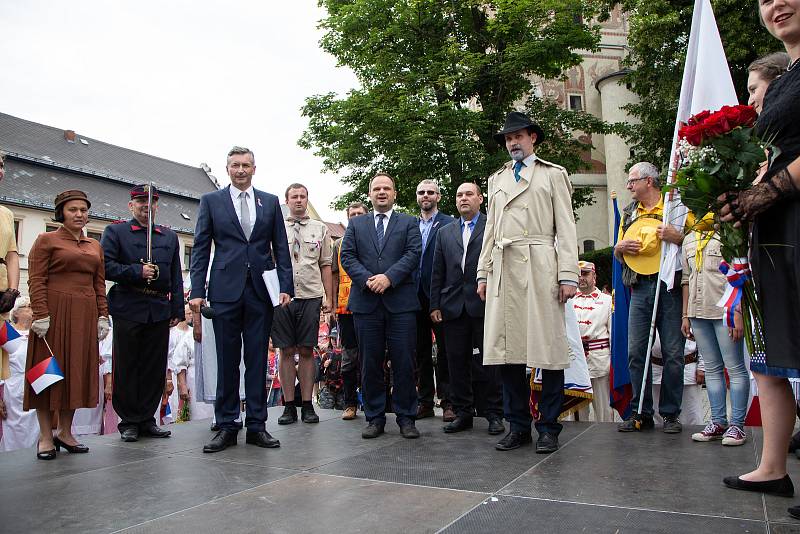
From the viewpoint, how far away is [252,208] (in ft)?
17.6

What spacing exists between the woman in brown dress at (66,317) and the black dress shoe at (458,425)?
2.89m

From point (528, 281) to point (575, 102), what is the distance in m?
33.3

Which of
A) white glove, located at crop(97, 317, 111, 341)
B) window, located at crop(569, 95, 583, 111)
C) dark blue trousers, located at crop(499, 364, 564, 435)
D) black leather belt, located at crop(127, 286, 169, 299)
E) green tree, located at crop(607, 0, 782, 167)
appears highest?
window, located at crop(569, 95, 583, 111)

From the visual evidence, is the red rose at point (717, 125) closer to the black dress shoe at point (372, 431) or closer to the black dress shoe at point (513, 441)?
the black dress shoe at point (513, 441)

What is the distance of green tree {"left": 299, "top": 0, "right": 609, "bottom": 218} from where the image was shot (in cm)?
2073

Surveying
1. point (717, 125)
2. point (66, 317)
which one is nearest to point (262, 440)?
point (66, 317)

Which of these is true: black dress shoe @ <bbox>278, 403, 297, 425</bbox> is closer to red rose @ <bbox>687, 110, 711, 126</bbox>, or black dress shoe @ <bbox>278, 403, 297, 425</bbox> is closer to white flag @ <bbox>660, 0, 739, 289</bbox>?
white flag @ <bbox>660, 0, 739, 289</bbox>

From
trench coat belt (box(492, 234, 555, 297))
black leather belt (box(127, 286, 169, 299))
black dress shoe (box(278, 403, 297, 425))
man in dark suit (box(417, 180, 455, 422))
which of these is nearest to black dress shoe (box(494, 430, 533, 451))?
trench coat belt (box(492, 234, 555, 297))

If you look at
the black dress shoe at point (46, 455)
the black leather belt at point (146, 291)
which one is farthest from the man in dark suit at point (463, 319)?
the black dress shoe at point (46, 455)

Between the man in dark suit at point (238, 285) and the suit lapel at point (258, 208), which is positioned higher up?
the suit lapel at point (258, 208)

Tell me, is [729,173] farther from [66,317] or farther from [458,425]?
[66,317]

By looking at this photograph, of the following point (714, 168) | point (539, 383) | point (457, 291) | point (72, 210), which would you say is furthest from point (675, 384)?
point (72, 210)

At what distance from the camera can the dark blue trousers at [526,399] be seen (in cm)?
468

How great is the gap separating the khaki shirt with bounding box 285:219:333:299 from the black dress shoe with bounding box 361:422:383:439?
5.74 feet
